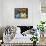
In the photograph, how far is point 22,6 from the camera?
4.38m

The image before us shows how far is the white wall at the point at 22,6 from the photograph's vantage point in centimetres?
435

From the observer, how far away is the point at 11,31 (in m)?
4.34

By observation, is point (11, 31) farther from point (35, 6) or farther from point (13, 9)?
point (35, 6)

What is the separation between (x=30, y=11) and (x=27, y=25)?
53 centimetres

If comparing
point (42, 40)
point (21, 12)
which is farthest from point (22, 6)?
point (42, 40)

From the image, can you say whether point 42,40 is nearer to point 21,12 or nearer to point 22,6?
point 21,12

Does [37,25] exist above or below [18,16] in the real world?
below

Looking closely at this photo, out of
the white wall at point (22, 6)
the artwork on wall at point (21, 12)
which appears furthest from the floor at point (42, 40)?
the artwork on wall at point (21, 12)

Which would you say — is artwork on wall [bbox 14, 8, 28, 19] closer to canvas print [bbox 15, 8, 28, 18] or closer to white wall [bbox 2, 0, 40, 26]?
canvas print [bbox 15, 8, 28, 18]

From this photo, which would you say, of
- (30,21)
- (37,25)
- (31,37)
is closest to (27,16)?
(30,21)

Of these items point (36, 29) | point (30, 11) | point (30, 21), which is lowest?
point (36, 29)

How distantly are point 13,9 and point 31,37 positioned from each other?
1.23m

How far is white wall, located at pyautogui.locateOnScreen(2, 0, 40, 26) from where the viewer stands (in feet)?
14.3

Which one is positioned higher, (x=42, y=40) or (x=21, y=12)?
(x=21, y=12)
